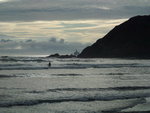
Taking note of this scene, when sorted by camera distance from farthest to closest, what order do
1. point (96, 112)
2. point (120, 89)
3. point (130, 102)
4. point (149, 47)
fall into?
point (149, 47)
point (120, 89)
point (130, 102)
point (96, 112)

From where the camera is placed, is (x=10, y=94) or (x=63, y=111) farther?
(x=10, y=94)

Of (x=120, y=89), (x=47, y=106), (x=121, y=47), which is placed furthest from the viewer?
(x=121, y=47)

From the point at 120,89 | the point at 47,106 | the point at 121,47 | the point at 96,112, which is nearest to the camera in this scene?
the point at 96,112

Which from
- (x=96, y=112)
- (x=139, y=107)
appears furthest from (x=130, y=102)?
(x=96, y=112)

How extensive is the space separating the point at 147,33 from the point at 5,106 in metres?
178

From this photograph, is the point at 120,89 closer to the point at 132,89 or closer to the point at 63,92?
the point at 132,89

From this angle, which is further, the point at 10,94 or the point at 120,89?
the point at 120,89

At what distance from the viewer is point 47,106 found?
766 inches

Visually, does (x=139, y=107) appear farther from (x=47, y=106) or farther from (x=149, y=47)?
(x=149, y=47)

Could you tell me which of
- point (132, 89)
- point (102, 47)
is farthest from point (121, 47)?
point (132, 89)

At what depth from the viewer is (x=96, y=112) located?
59.5ft

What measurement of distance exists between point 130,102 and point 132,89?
6.33 m

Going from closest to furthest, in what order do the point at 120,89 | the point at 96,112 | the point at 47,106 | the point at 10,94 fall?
the point at 96,112
the point at 47,106
the point at 10,94
the point at 120,89

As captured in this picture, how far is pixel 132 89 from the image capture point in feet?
91.2
